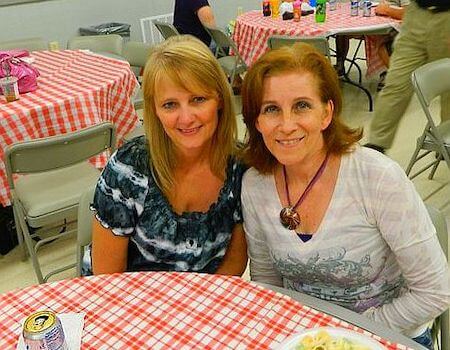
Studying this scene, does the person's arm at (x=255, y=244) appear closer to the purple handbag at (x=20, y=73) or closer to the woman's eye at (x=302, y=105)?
the woman's eye at (x=302, y=105)

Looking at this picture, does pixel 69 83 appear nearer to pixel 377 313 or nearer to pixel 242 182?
pixel 242 182

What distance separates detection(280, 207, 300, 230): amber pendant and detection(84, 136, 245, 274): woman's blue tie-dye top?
0.54 feet

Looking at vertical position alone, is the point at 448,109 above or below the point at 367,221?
below

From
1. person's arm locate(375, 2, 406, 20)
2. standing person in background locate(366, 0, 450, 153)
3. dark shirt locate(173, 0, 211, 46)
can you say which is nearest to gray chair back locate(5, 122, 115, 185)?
standing person in background locate(366, 0, 450, 153)

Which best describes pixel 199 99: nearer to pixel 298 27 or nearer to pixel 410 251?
pixel 410 251

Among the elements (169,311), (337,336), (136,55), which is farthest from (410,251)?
(136,55)

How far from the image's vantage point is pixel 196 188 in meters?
1.46

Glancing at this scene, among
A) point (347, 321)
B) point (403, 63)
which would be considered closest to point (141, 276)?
point (347, 321)

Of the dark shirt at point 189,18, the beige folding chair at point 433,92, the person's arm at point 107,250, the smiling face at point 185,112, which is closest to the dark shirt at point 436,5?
the beige folding chair at point 433,92

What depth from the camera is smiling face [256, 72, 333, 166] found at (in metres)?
1.23

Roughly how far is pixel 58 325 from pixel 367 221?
0.71 meters

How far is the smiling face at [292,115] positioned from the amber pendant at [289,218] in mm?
117

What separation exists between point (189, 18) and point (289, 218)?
369cm

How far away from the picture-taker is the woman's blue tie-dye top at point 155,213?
1.40 meters
